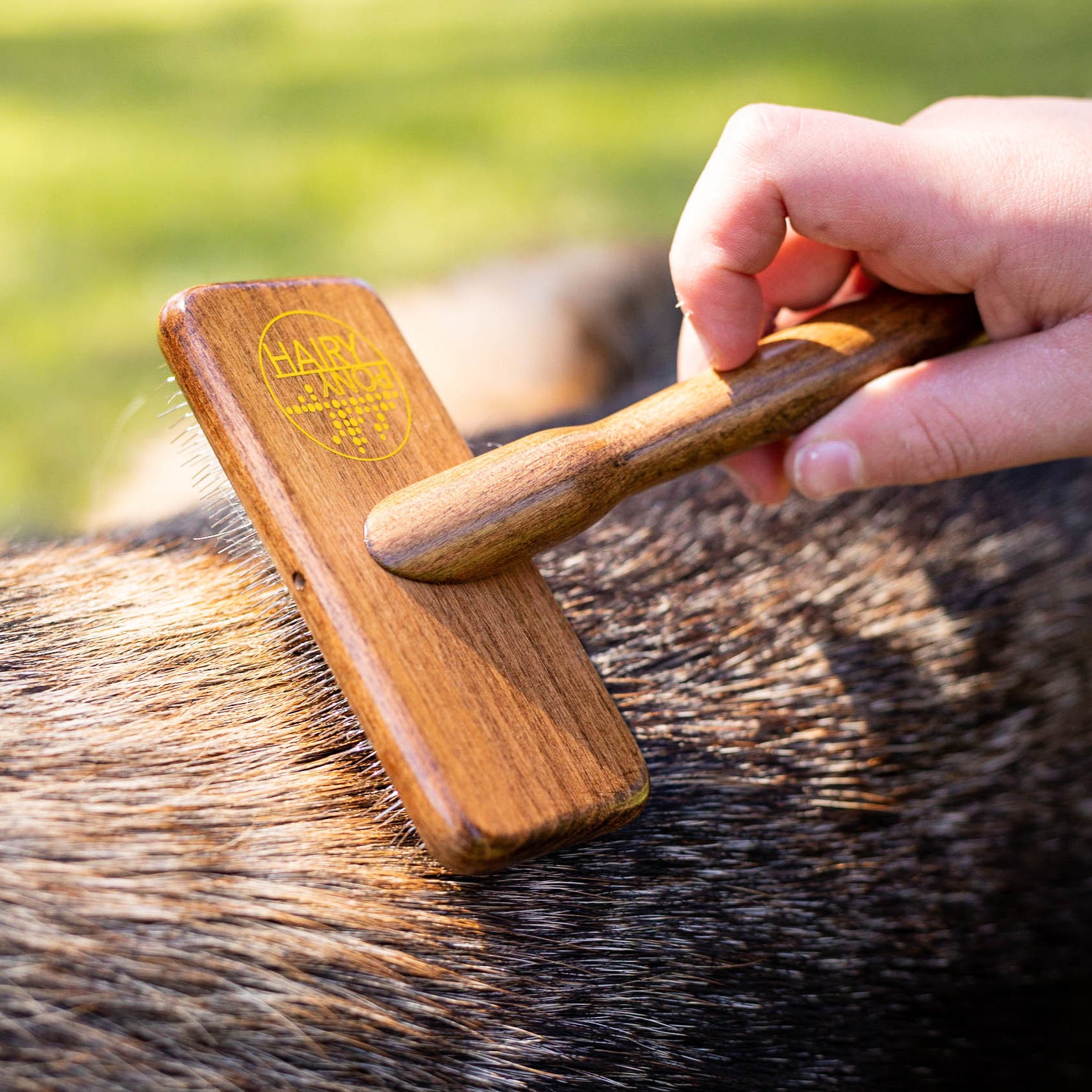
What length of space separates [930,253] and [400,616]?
675 mm

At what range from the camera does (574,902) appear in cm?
101

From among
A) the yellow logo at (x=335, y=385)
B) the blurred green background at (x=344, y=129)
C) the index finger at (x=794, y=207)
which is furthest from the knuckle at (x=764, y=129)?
the blurred green background at (x=344, y=129)

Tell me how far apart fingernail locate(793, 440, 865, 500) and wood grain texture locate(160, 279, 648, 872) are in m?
0.36

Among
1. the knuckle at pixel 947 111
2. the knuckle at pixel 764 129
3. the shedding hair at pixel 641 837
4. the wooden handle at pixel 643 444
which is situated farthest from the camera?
the knuckle at pixel 947 111

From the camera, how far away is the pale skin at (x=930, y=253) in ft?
3.64

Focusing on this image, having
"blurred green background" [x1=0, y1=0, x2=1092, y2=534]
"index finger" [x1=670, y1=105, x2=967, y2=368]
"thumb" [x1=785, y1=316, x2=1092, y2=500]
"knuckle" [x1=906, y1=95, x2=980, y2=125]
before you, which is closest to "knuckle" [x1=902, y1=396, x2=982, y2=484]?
"thumb" [x1=785, y1=316, x2=1092, y2=500]

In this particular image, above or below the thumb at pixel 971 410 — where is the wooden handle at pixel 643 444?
above

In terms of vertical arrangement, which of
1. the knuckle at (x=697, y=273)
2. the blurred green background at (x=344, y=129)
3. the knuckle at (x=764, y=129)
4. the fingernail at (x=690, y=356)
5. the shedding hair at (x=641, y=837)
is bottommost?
the shedding hair at (x=641, y=837)

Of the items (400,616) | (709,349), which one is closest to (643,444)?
(709,349)

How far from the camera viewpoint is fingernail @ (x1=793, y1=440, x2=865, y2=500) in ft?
3.90

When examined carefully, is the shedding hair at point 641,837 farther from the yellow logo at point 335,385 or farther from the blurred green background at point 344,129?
the blurred green background at point 344,129

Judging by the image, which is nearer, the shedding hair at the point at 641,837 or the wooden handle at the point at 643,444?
the shedding hair at the point at 641,837

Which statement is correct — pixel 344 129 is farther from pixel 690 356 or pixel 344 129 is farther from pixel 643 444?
pixel 643 444

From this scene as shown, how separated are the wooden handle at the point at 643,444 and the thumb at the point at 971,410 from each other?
3cm
